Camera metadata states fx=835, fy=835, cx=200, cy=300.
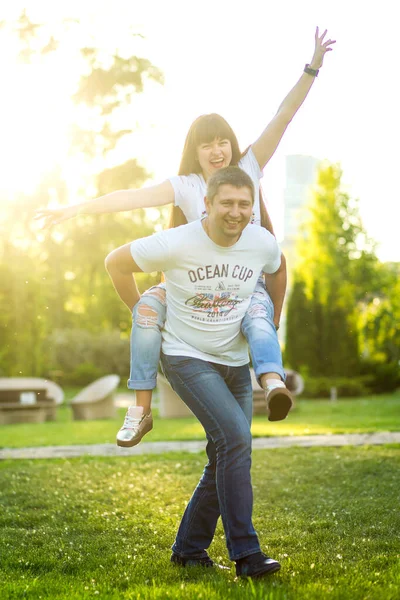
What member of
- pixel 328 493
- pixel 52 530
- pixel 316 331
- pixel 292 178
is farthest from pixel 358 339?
pixel 292 178

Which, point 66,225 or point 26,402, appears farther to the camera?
point 66,225

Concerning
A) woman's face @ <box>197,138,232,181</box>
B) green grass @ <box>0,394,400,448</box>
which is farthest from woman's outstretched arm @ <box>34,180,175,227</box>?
green grass @ <box>0,394,400,448</box>

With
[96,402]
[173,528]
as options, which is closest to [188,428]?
[96,402]

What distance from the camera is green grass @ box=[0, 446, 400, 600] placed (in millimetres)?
3908

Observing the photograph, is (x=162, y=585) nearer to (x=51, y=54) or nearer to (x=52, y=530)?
(x=52, y=530)

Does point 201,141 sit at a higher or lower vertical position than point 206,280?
higher

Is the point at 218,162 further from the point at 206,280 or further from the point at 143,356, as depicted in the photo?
the point at 143,356

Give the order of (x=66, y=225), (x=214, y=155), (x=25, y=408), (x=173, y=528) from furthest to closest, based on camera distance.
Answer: (x=66, y=225), (x=25, y=408), (x=173, y=528), (x=214, y=155)

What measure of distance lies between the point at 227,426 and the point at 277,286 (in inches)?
32.9

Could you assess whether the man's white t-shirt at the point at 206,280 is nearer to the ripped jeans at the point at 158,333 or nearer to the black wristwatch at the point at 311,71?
the ripped jeans at the point at 158,333

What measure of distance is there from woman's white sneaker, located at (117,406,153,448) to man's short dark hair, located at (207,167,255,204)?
1155 millimetres

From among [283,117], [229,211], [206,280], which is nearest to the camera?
[229,211]

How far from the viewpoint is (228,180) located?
386 cm

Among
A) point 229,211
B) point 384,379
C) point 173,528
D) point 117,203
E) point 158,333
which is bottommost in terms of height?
point 384,379
